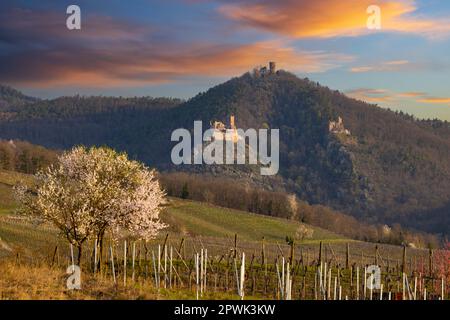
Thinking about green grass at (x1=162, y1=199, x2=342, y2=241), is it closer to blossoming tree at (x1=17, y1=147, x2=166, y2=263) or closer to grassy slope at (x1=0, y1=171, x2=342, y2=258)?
grassy slope at (x1=0, y1=171, x2=342, y2=258)

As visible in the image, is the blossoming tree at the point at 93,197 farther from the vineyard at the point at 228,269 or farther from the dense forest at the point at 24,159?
the dense forest at the point at 24,159

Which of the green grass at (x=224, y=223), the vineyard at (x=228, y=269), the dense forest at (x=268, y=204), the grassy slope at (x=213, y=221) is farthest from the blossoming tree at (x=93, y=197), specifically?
the dense forest at (x=268, y=204)

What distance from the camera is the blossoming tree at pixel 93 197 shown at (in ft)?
118

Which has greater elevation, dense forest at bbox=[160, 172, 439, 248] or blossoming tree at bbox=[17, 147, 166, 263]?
blossoming tree at bbox=[17, 147, 166, 263]

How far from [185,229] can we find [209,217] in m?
16.1

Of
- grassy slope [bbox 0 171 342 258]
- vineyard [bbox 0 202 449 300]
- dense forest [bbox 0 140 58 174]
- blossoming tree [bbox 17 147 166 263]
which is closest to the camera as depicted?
vineyard [bbox 0 202 449 300]

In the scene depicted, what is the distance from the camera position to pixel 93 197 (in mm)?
36281

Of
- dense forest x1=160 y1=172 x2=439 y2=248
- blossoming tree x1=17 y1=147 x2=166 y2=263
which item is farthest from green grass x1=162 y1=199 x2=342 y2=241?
blossoming tree x1=17 y1=147 x2=166 y2=263

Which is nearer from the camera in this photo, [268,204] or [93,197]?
[93,197]

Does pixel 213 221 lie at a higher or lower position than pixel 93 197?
lower

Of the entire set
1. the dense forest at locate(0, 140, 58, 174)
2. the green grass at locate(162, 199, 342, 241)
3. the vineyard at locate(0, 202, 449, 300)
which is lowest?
the green grass at locate(162, 199, 342, 241)

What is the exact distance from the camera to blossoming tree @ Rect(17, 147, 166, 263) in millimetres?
36031

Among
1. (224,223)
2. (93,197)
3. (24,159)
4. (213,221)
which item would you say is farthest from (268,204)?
(93,197)

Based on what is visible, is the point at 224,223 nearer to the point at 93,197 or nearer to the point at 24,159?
the point at 24,159
